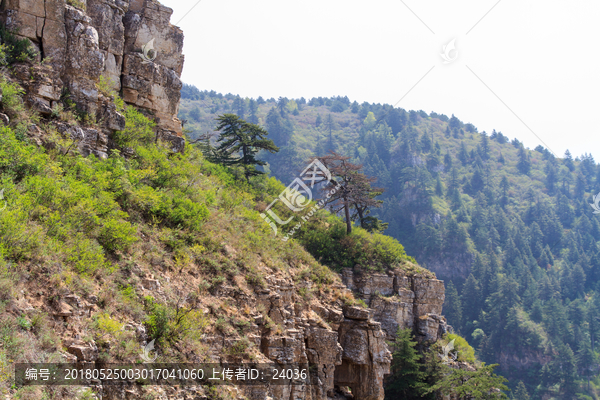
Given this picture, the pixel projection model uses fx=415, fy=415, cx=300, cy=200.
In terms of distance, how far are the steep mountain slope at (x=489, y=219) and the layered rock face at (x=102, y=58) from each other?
32.8 m

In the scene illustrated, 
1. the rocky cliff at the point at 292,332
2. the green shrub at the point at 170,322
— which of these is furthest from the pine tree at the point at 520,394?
the green shrub at the point at 170,322

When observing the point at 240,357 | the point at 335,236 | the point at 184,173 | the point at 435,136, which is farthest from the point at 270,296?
the point at 435,136

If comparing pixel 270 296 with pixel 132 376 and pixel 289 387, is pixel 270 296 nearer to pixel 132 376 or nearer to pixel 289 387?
pixel 289 387

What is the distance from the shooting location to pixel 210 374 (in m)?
9.97

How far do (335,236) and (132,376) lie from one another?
57.7 ft

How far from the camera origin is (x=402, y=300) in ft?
77.8

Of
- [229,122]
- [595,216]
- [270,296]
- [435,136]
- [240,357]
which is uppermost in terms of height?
[435,136]

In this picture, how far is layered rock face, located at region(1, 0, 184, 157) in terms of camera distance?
1280 centimetres

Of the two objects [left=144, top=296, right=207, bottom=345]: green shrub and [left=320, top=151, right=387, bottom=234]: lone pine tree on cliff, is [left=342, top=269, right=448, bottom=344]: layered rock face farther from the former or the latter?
[left=144, top=296, right=207, bottom=345]: green shrub

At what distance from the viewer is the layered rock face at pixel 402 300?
23.1 meters

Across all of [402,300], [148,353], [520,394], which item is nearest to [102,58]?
[148,353]

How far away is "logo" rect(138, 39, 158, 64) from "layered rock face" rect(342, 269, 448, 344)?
46.9 ft

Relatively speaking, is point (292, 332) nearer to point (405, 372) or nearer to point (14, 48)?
point (405, 372)

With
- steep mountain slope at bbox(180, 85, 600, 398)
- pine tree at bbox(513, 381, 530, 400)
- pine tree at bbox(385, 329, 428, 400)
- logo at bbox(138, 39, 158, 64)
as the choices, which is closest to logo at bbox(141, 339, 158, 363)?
logo at bbox(138, 39, 158, 64)
